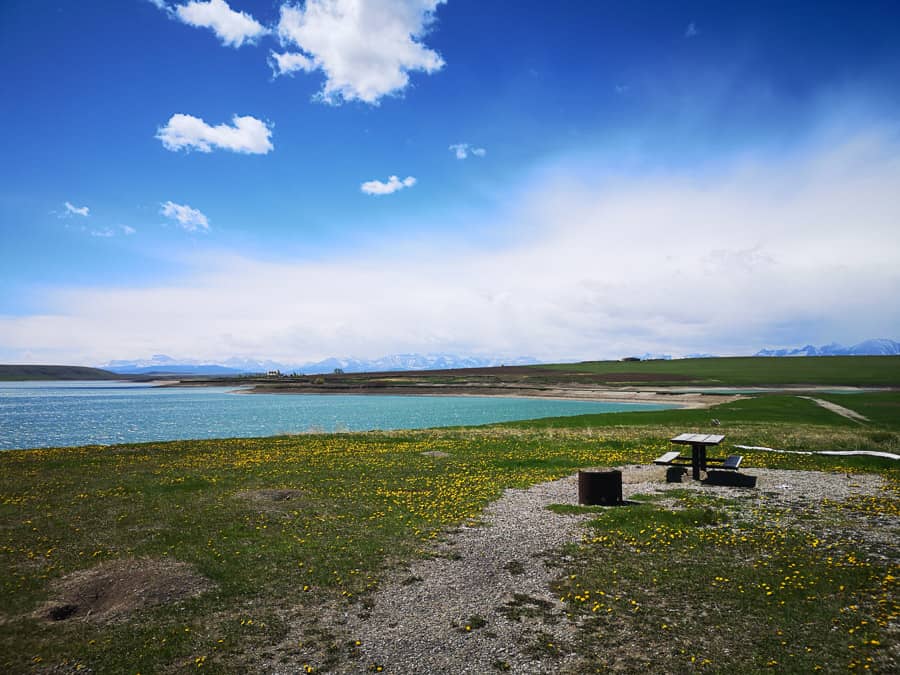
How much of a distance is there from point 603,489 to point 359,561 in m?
8.88

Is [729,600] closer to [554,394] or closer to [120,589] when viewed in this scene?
[120,589]

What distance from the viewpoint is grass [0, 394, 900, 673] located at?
8.55 m

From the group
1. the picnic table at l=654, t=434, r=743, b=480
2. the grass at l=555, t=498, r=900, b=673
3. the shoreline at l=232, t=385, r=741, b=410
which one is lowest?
the shoreline at l=232, t=385, r=741, b=410

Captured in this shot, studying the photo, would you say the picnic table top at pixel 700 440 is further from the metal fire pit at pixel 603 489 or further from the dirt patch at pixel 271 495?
the dirt patch at pixel 271 495

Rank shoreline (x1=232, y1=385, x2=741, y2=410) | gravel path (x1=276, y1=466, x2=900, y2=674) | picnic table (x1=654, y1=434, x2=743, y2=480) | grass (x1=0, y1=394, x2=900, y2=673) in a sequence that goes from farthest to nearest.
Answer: shoreline (x1=232, y1=385, x2=741, y2=410), picnic table (x1=654, y1=434, x2=743, y2=480), grass (x1=0, y1=394, x2=900, y2=673), gravel path (x1=276, y1=466, x2=900, y2=674)

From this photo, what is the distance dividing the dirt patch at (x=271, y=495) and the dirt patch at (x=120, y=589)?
6.23 m

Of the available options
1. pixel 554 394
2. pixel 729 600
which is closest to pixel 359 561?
pixel 729 600

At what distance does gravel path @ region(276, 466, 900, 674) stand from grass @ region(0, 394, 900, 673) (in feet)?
1.14

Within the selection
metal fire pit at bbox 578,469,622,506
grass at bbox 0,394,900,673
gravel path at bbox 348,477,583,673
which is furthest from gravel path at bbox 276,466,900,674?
metal fire pit at bbox 578,469,622,506

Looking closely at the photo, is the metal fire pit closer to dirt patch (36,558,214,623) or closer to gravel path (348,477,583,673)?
gravel path (348,477,583,673)

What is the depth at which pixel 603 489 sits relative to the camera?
57.3 ft

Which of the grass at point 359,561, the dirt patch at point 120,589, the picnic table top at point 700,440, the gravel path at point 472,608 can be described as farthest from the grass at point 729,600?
the dirt patch at point 120,589

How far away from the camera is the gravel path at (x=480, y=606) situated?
8.23m

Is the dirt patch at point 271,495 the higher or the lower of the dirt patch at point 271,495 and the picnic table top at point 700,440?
the lower
